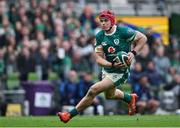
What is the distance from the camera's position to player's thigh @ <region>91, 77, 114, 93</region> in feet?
52.9

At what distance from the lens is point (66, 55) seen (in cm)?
2481

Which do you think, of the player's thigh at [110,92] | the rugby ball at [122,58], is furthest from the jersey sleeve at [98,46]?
the player's thigh at [110,92]

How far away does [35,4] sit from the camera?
26.3m

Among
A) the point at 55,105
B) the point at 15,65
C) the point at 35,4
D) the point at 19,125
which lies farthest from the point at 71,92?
the point at 19,125

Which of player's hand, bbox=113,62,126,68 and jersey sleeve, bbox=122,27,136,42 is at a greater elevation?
jersey sleeve, bbox=122,27,136,42

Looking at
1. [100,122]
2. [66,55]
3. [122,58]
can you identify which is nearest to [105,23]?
[122,58]

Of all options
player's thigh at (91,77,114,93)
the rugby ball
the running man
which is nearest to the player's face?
the running man

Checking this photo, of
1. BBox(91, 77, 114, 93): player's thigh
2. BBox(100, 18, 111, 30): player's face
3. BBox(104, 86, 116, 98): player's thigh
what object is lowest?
BBox(104, 86, 116, 98): player's thigh

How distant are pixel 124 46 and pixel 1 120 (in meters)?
2.94

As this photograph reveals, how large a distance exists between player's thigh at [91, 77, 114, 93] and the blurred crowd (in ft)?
19.9

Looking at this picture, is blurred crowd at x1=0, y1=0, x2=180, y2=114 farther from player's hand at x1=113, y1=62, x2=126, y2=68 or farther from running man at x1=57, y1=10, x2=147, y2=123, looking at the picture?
player's hand at x1=113, y1=62, x2=126, y2=68

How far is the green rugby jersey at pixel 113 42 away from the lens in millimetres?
16438

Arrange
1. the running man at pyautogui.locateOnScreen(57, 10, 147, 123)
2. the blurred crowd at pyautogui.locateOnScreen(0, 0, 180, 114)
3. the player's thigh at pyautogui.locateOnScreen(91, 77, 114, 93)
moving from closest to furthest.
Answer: the player's thigh at pyautogui.locateOnScreen(91, 77, 114, 93)
the running man at pyautogui.locateOnScreen(57, 10, 147, 123)
the blurred crowd at pyautogui.locateOnScreen(0, 0, 180, 114)

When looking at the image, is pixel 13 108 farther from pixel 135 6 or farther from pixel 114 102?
pixel 135 6
